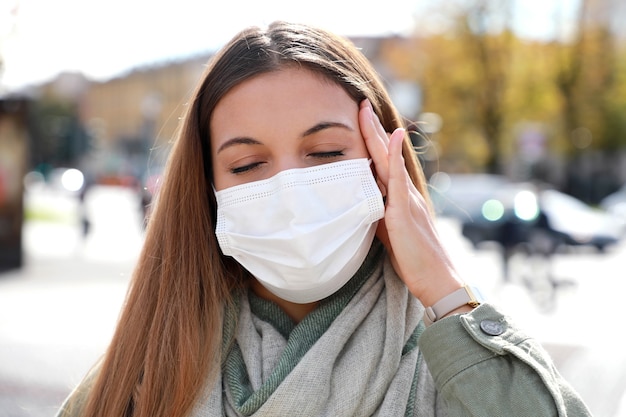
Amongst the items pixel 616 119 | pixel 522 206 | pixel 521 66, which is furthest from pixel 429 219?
pixel 616 119

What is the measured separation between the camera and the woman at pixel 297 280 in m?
1.59

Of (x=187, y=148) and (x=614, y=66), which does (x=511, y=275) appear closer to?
(x=187, y=148)

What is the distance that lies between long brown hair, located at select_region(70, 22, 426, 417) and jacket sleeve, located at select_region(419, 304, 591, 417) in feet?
1.48

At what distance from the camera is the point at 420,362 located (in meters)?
1.69

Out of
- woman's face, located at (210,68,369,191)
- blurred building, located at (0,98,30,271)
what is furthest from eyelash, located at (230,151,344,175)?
blurred building, located at (0,98,30,271)

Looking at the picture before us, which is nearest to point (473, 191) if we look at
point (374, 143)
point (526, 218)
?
point (526, 218)

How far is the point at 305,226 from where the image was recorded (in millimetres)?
1715

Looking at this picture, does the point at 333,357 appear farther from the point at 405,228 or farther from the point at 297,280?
the point at 405,228

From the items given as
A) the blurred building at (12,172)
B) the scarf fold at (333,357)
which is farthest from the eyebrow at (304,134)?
the blurred building at (12,172)

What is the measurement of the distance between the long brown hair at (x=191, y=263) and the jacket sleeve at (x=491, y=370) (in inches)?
17.7

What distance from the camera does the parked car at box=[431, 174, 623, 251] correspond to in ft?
38.8

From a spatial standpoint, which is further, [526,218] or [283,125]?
[526,218]

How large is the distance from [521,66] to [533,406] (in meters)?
34.9

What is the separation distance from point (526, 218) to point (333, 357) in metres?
11.3
